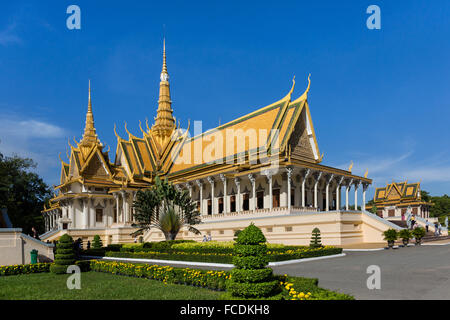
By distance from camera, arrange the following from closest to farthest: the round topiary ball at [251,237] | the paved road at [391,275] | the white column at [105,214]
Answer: the round topiary ball at [251,237]
the paved road at [391,275]
the white column at [105,214]

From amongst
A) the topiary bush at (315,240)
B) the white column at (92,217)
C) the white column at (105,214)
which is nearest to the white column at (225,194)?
the topiary bush at (315,240)

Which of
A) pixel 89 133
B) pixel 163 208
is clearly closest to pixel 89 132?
pixel 89 133

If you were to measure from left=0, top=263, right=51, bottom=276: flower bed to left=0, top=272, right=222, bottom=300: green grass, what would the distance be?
2394 millimetres

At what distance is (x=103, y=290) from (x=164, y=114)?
147 feet

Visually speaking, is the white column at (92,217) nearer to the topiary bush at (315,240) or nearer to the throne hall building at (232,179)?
the throne hall building at (232,179)

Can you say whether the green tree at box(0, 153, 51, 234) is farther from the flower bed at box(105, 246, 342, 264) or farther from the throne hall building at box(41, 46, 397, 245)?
the flower bed at box(105, 246, 342, 264)

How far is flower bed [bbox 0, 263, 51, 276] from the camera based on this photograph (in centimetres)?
1672

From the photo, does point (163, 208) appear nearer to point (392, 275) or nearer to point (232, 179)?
point (232, 179)

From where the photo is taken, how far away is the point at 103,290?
11.4 meters

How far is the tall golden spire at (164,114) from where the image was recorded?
52250 mm

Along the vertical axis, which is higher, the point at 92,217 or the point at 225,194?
the point at 225,194

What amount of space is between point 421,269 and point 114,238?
3484 cm

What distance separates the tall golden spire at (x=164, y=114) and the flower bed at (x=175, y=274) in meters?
36.8
